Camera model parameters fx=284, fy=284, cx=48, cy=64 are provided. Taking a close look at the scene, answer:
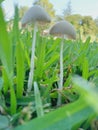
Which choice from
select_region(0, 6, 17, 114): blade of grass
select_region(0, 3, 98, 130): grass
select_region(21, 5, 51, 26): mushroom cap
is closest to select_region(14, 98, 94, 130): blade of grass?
select_region(0, 3, 98, 130): grass

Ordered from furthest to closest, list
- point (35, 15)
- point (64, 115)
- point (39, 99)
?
point (35, 15) → point (39, 99) → point (64, 115)

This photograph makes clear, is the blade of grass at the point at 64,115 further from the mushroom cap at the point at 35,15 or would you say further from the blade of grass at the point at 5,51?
the mushroom cap at the point at 35,15

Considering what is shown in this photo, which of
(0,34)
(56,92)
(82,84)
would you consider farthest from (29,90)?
(82,84)

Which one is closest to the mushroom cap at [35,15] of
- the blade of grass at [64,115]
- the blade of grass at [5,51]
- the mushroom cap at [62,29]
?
the mushroom cap at [62,29]

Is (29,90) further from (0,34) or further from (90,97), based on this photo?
(90,97)

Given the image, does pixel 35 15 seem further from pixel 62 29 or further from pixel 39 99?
pixel 39 99

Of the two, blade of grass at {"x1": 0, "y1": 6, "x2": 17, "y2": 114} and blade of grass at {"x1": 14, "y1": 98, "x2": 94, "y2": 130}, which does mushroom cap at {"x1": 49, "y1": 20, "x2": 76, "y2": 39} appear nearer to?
blade of grass at {"x1": 0, "y1": 6, "x2": 17, "y2": 114}

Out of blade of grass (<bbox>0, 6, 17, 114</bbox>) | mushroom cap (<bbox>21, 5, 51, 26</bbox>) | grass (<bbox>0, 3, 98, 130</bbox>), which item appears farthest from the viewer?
mushroom cap (<bbox>21, 5, 51, 26</bbox>)

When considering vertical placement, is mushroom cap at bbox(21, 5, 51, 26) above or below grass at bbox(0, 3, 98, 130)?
above

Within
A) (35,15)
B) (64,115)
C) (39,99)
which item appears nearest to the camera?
(64,115)

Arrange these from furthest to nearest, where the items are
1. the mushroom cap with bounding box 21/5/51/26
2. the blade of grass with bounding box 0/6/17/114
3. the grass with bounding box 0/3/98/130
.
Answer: the mushroom cap with bounding box 21/5/51/26 < the blade of grass with bounding box 0/6/17/114 < the grass with bounding box 0/3/98/130

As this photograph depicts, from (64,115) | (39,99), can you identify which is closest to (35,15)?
(39,99)
